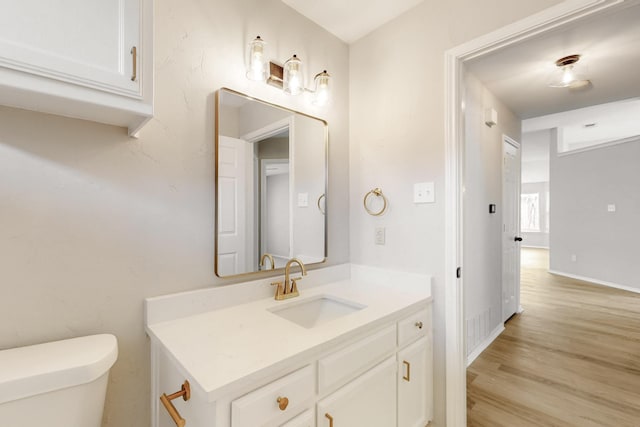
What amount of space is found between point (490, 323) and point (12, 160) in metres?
3.56

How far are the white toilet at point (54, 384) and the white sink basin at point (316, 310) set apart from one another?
0.72 meters

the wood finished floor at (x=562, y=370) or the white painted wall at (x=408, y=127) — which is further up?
the white painted wall at (x=408, y=127)

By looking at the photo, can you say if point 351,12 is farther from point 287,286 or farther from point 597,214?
point 597,214

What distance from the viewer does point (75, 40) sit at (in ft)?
2.62

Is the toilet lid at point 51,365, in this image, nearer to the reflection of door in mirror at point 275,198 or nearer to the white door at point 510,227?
the reflection of door in mirror at point 275,198

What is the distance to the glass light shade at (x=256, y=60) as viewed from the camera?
1416mm

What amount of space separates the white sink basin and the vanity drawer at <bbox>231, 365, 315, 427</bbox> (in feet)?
1.62

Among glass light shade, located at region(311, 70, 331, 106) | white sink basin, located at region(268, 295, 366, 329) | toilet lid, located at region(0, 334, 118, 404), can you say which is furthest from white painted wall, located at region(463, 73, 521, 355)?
toilet lid, located at region(0, 334, 118, 404)

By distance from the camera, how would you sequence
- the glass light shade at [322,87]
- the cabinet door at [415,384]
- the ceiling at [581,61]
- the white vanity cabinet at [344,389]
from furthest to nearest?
the ceiling at [581,61], the glass light shade at [322,87], the cabinet door at [415,384], the white vanity cabinet at [344,389]

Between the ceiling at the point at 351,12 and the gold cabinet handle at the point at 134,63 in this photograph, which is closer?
the gold cabinet handle at the point at 134,63

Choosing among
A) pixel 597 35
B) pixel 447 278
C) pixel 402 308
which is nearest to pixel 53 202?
pixel 402 308

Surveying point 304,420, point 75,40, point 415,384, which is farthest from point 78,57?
point 415,384

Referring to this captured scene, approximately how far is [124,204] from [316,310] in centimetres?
106

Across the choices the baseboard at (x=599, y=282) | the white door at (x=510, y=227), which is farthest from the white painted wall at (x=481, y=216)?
Result: the baseboard at (x=599, y=282)
